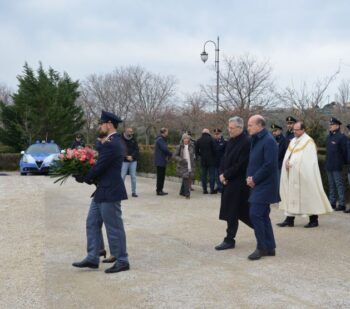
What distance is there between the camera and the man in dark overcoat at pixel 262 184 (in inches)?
269

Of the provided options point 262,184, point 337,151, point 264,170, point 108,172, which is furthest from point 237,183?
point 337,151

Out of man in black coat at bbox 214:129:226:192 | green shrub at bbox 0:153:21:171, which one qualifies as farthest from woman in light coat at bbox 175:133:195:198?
green shrub at bbox 0:153:21:171

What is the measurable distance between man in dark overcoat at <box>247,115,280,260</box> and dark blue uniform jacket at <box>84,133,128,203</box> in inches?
69.2

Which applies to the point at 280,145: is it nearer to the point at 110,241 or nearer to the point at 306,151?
the point at 306,151

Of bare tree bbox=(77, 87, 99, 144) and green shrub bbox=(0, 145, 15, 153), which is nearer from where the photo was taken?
green shrub bbox=(0, 145, 15, 153)

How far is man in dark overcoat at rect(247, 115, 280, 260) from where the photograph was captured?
6836 mm

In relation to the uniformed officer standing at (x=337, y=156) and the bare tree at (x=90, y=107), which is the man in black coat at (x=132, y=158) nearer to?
the uniformed officer standing at (x=337, y=156)

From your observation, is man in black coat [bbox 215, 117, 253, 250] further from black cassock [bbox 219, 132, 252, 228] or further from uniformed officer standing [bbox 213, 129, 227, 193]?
uniformed officer standing [bbox 213, 129, 227, 193]

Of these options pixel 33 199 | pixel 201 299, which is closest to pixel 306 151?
pixel 201 299

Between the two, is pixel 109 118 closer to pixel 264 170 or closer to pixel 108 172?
pixel 108 172

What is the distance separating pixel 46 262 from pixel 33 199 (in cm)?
672

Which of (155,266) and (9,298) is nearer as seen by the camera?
(9,298)

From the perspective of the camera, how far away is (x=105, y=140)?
6.15 metres

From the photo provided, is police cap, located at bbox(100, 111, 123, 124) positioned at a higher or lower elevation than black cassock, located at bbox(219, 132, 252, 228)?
higher
